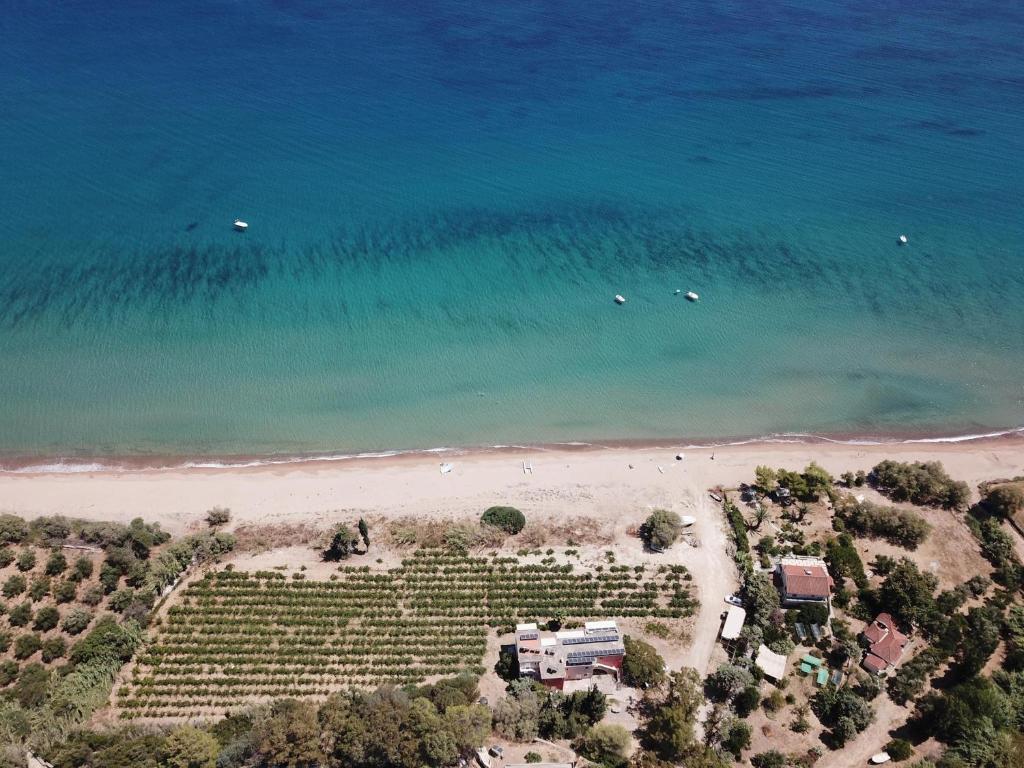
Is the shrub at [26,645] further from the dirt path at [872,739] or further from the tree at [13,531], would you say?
the dirt path at [872,739]

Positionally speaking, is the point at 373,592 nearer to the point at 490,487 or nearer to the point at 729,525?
the point at 490,487

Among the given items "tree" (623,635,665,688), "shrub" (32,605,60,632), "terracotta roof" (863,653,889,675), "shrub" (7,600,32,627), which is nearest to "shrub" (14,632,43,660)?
"shrub" (32,605,60,632)

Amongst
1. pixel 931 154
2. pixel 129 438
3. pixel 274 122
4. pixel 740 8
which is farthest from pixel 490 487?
pixel 740 8

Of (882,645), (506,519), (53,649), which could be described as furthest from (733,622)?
(53,649)

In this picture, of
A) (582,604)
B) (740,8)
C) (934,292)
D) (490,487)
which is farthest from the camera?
(740,8)

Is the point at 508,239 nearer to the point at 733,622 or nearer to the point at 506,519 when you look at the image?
the point at 506,519

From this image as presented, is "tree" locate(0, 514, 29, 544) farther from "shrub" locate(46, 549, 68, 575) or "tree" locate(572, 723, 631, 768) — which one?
"tree" locate(572, 723, 631, 768)
